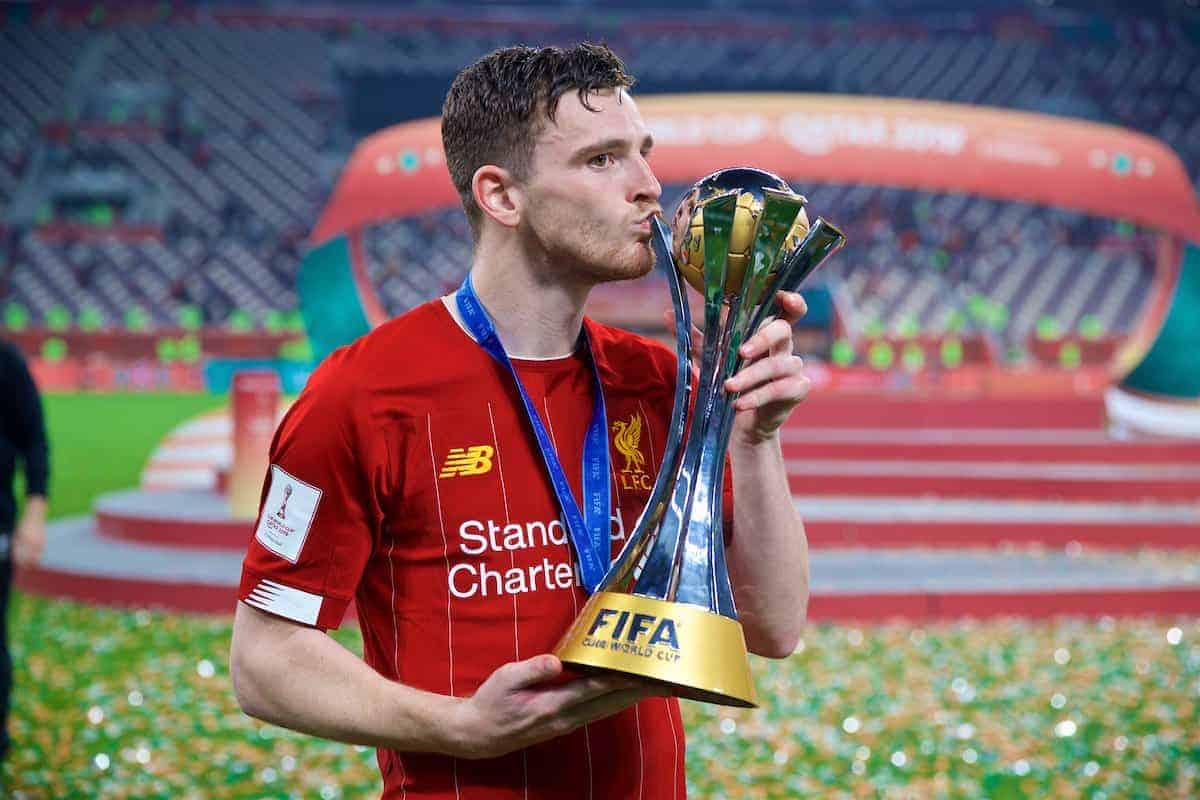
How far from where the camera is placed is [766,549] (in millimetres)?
1489

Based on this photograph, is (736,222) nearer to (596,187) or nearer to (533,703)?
(596,187)

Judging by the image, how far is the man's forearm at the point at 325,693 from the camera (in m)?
1.29

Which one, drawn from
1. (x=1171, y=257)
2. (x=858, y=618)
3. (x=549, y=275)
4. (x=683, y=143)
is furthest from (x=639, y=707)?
(x=1171, y=257)

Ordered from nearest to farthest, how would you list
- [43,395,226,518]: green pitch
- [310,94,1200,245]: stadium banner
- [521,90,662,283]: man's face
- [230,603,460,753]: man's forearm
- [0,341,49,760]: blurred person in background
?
[230,603,460,753]: man's forearm < [521,90,662,283]: man's face < [0,341,49,760]: blurred person in background < [310,94,1200,245]: stadium banner < [43,395,226,518]: green pitch

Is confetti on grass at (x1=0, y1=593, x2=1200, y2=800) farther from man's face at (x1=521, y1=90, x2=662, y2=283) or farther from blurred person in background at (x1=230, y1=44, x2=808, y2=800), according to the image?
man's face at (x1=521, y1=90, x2=662, y2=283)

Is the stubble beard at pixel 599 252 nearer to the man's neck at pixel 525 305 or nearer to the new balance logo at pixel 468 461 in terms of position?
the man's neck at pixel 525 305

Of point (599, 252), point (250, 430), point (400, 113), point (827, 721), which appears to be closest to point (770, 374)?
point (599, 252)

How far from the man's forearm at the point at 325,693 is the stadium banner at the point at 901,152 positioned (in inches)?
274

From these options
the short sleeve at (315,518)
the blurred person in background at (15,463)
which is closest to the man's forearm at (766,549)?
the short sleeve at (315,518)

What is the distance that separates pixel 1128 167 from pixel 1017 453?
2.22m

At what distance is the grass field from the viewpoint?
4.11 meters

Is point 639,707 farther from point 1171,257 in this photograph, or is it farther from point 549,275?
point 1171,257

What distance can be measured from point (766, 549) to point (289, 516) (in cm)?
55

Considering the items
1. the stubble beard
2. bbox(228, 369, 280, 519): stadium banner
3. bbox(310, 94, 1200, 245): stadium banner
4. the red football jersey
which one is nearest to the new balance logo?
the red football jersey
